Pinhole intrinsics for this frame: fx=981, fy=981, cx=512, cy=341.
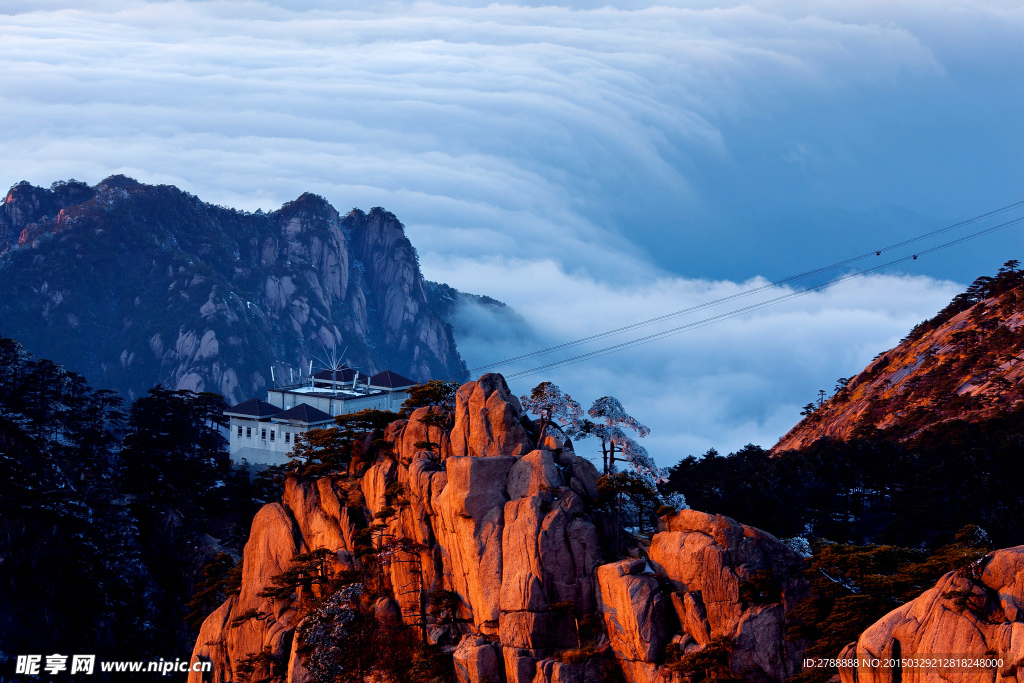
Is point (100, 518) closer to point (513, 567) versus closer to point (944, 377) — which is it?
point (513, 567)

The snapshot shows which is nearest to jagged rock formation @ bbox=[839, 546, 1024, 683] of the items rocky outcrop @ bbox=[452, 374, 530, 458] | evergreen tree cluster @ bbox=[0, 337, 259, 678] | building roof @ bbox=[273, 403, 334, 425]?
rocky outcrop @ bbox=[452, 374, 530, 458]

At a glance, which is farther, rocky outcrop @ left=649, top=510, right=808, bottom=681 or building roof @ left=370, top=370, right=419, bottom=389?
building roof @ left=370, top=370, right=419, bottom=389

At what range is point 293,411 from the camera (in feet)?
351

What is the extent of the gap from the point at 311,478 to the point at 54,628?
30.4 metres

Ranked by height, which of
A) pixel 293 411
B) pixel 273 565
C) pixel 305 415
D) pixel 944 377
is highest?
pixel 944 377

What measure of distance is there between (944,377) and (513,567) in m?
83.6

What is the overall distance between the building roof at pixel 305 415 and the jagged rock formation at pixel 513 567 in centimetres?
4349

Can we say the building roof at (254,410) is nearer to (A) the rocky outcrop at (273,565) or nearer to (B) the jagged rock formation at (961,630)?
(A) the rocky outcrop at (273,565)

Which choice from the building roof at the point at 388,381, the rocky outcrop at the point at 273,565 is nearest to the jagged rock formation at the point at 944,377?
the building roof at the point at 388,381

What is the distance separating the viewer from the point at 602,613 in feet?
144

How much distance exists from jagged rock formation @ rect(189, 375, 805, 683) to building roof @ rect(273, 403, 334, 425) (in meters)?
43.5

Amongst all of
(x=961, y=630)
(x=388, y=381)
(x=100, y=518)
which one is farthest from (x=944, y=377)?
(x=100, y=518)

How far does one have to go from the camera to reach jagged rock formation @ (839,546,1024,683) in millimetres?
31750

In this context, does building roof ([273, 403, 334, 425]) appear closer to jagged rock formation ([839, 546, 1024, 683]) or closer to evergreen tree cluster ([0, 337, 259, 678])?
evergreen tree cluster ([0, 337, 259, 678])
